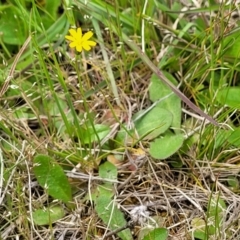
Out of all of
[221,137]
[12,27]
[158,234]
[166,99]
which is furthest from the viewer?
[12,27]

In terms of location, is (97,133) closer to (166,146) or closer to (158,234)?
(166,146)

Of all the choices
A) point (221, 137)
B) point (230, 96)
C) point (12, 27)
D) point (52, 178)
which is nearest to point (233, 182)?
point (221, 137)

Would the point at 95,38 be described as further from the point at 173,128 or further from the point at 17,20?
the point at 173,128

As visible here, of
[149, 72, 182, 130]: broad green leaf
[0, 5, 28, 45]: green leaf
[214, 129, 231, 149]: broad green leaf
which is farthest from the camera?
[0, 5, 28, 45]: green leaf

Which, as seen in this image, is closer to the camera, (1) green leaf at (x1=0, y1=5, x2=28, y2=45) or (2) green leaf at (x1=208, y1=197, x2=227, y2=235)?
(2) green leaf at (x1=208, y1=197, x2=227, y2=235)

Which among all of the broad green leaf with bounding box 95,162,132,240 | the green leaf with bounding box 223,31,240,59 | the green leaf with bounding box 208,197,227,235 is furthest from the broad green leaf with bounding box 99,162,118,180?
the green leaf with bounding box 223,31,240,59

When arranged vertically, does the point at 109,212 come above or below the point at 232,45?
below

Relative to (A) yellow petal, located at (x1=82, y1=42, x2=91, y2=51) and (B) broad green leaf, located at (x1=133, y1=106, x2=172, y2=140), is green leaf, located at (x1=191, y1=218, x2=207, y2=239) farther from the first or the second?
(A) yellow petal, located at (x1=82, y1=42, x2=91, y2=51)
